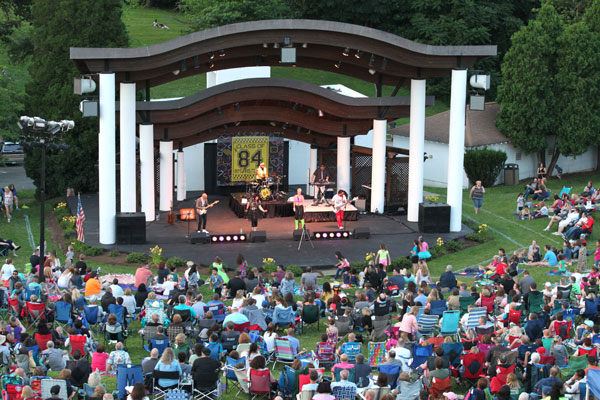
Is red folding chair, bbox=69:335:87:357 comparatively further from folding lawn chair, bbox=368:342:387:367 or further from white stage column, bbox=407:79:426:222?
white stage column, bbox=407:79:426:222

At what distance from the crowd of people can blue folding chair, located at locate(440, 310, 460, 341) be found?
0.09 ft

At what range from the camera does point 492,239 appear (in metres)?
30.7

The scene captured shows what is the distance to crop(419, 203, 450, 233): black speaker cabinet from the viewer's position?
30.8m

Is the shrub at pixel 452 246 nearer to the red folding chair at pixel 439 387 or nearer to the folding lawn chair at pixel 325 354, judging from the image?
the folding lawn chair at pixel 325 354

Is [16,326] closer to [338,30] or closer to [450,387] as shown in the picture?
[450,387]

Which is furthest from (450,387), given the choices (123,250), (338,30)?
(338,30)

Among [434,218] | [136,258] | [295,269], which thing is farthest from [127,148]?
[434,218]

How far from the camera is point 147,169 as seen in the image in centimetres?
3241

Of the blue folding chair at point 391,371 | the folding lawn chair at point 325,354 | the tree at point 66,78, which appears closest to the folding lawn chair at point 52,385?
the folding lawn chair at point 325,354

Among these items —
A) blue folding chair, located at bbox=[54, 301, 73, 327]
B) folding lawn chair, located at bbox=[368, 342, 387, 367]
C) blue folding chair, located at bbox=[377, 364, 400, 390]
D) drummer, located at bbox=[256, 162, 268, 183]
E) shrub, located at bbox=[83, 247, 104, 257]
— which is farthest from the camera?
drummer, located at bbox=[256, 162, 268, 183]

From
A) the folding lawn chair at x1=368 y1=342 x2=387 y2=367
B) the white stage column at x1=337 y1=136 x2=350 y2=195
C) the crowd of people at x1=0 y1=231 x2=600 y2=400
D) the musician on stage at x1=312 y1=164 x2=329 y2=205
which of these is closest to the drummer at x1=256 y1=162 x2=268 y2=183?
the musician on stage at x1=312 y1=164 x2=329 y2=205

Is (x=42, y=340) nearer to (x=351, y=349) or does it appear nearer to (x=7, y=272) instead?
(x=7, y=272)

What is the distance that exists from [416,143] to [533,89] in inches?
593

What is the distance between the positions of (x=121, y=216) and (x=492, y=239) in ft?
38.5
